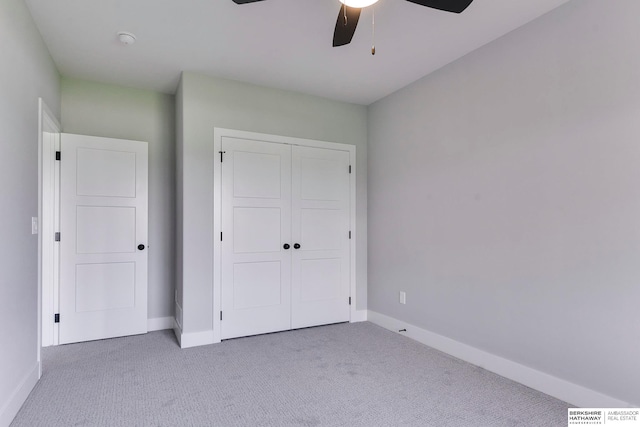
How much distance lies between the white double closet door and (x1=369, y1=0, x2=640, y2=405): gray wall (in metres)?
0.85

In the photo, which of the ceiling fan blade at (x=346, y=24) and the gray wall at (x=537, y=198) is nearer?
the ceiling fan blade at (x=346, y=24)

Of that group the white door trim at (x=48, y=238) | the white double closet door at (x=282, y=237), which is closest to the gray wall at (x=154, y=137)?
the white door trim at (x=48, y=238)

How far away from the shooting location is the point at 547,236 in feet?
7.97

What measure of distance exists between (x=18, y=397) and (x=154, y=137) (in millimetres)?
2608

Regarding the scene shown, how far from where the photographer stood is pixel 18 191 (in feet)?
7.23

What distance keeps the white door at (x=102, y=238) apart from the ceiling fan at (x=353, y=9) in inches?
100

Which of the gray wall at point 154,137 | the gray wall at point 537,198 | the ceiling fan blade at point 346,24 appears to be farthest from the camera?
the gray wall at point 154,137

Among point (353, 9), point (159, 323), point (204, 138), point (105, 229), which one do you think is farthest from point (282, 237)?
point (353, 9)

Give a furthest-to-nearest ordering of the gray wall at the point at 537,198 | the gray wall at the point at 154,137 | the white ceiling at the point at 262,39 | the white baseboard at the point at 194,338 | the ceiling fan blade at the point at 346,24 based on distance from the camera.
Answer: the gray wall at the point at 154,137
the white baseboard at the point at 194,338
the white ceiling at the point at 262,39
the gray wall at the point at 537,198
the ceiling fan blade at the point at 346,24

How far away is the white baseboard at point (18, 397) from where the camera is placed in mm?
1972

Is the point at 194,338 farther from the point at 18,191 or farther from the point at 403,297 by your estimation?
the point at 403,297

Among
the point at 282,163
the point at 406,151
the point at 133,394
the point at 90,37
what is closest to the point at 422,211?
the point at 406,151

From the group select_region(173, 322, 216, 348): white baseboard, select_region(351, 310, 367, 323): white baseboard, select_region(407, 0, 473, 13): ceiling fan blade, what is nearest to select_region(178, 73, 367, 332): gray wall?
select_region(173, 322, 216, 348): white baseboard

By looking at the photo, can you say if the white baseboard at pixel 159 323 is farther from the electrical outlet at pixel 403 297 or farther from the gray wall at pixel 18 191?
the electrical outlet at pixel 403 297
